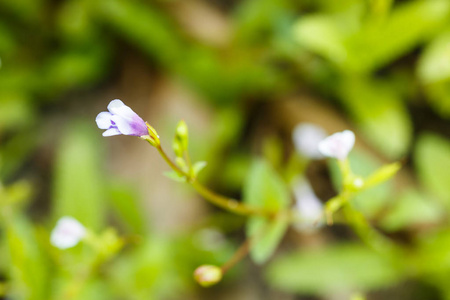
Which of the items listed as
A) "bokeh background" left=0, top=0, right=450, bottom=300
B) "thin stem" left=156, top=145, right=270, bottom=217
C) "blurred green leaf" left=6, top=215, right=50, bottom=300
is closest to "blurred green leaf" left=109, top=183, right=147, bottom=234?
"bokeh background" left=0, top=0, right=450, bottom=300

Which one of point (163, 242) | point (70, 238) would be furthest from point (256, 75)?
point (70, 238)

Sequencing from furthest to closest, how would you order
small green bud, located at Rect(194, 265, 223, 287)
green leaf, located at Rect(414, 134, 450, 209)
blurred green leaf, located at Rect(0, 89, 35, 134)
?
blurred green leaf, located at Rect(0, 89, 35, 134)
green leaf, located at Rect(414, 134, 450, 209)
small green bud, located at Rect(194, 265, 223, 287)

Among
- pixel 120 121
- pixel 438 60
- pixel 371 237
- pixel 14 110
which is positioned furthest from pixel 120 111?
pixel 14 110

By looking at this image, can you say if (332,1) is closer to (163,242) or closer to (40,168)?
(163,242)

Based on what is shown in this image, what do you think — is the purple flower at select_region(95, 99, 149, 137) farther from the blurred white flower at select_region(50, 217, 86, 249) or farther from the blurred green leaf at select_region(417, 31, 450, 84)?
the blurred green leaf at select_region(417, 31, 450, 84)

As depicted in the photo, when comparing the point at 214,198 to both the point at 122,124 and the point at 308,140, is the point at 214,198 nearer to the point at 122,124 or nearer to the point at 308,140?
the point at 122,124

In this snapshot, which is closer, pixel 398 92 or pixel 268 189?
pixel 268 189

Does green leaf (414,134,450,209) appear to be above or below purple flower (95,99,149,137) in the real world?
above

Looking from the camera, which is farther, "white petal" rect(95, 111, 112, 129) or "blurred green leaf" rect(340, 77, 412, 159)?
"blurred green leaf" rect(340, 77, 412, 159)
